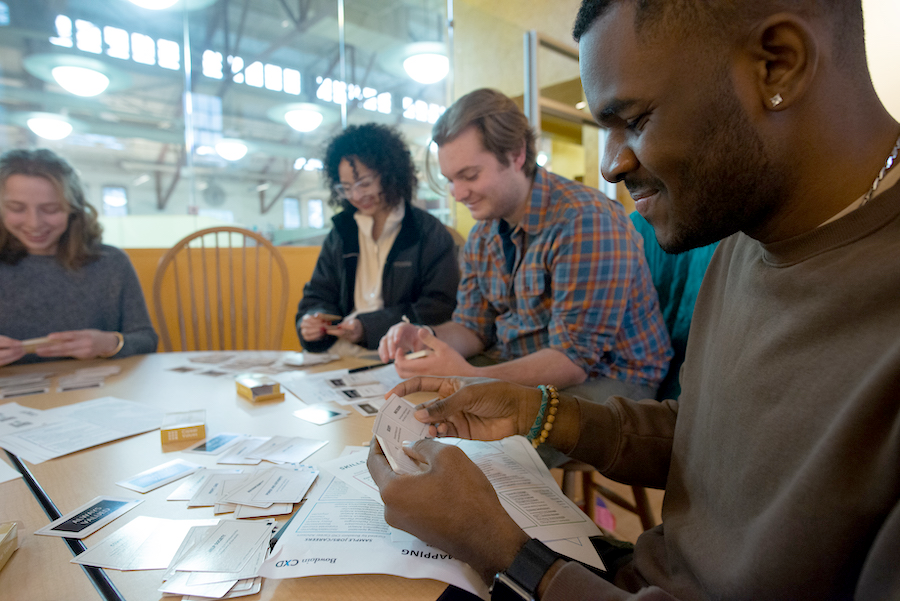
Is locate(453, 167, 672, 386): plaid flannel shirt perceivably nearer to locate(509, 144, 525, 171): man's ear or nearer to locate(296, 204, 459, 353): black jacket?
locate(509, 144, 525, 171): man's ear

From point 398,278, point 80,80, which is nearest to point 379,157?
point 398,278

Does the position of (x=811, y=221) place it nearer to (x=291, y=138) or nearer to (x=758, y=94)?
(x=758, y=94)

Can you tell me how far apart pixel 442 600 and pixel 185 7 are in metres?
3.95

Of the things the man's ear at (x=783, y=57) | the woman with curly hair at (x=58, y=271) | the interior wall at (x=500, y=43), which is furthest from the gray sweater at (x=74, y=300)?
the interior wall at (x=500, y=43)

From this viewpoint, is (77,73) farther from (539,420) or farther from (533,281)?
(539,420)

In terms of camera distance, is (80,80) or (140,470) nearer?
(140,470)

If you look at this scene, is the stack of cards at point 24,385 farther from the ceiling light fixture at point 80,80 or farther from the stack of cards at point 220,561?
the ceiling light fixture at point 80,80

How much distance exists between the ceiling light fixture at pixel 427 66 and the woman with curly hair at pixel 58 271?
3.02m

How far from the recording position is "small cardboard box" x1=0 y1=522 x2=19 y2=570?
53 cm

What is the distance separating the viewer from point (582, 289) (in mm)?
1297

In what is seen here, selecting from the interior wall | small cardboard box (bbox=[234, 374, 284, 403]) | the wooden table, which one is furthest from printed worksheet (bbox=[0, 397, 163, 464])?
the interior wall

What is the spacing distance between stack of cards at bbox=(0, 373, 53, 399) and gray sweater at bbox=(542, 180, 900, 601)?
141 centimetres

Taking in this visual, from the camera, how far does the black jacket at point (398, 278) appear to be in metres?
2.05

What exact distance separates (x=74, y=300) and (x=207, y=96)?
7.20ft
